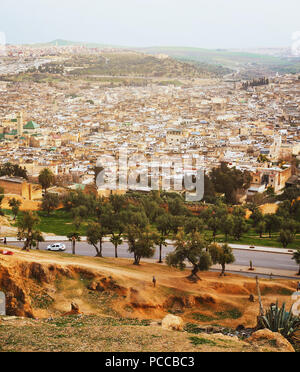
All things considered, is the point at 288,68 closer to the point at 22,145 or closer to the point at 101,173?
the point at 22,145

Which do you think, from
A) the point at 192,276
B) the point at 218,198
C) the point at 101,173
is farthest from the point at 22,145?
the point at 192,276

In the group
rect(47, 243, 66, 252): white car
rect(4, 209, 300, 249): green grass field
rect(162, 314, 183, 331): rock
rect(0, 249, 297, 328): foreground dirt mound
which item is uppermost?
rect(162, 314, 183, 331): rock

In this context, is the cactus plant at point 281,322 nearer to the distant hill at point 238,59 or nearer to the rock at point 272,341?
the rock at point 272,341

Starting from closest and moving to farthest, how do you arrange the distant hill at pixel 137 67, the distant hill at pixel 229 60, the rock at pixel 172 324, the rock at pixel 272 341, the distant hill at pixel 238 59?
the rock at pixel 272 341
the rock at pixel 172 324
the distant hill at pixel 137 67
the distant hill at pixel 229 60
the distant hill at pixel 238 59

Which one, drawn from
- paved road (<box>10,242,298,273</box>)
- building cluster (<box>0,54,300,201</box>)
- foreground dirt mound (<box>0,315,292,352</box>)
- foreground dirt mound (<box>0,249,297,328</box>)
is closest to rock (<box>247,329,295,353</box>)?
foreground dirt mound (<box>0,315,292,352</box>)

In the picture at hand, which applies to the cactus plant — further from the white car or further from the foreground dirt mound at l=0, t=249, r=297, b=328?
the white car

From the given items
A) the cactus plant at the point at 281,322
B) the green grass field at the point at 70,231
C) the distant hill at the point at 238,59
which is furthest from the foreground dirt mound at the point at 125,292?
the distant hill at the point at 238,59
